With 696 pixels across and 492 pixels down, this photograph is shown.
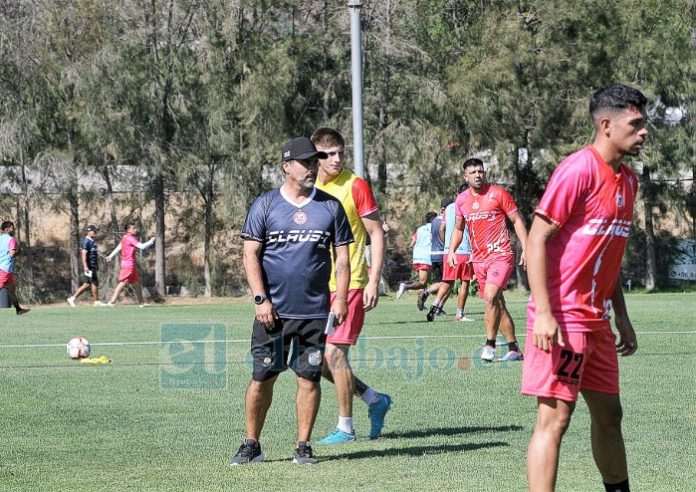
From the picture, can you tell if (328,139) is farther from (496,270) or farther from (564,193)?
(496,270)

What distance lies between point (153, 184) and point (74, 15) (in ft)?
18.8

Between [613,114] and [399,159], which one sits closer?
[613,114]

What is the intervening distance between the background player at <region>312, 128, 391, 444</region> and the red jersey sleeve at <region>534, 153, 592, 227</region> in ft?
10.6

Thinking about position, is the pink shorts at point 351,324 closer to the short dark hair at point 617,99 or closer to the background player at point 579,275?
the background player at point 579,275

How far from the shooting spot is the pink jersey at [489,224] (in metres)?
14.1

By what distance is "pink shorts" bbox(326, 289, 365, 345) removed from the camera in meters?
8.80

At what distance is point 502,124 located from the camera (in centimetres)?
3650

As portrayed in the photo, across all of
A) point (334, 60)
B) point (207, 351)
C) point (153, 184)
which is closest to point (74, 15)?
point (153, 184)

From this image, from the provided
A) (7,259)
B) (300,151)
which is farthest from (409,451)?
(7,259)

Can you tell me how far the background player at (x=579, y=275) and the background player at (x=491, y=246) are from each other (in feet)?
→ 26.0

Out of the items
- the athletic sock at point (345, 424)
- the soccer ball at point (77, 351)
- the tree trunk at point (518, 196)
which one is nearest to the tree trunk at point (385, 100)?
the tree trunk at point (518, 196)

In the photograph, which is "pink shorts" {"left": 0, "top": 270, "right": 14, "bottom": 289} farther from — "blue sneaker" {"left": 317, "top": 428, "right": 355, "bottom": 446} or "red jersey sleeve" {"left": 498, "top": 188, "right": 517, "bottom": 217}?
"blue sneaker" {"left": 317, "top": 428, "right": 355, "bottom": 446}

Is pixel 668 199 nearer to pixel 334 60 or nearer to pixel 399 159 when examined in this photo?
pixel 399 159

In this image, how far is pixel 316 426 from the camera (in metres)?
9.47
